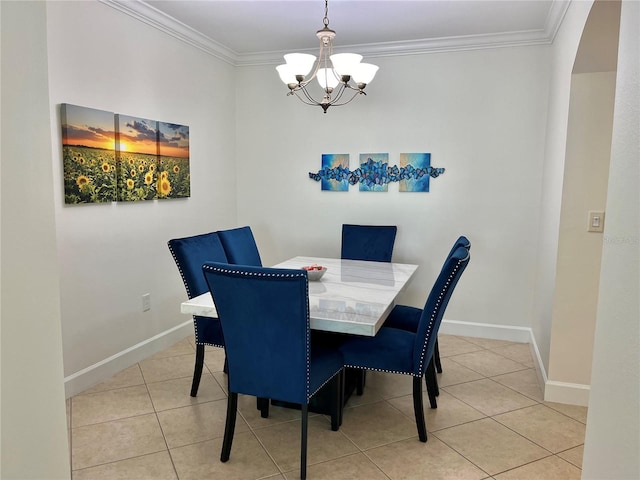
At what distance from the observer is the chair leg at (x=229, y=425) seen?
2211mm

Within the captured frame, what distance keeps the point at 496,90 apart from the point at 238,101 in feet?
7.70

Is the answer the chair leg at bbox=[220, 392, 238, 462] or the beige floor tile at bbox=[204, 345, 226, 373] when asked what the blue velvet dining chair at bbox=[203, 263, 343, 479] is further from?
the beige floor tile at bbox=[204, 345, 226, 373]

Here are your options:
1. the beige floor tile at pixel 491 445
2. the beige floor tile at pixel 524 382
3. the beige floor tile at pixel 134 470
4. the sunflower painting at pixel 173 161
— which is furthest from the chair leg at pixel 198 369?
the beige floor tile at pixel 524 382

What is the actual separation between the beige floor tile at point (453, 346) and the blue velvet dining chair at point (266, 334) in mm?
1810

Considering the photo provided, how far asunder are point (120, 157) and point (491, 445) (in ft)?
9.22

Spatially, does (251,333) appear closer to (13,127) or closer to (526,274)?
(13,127)

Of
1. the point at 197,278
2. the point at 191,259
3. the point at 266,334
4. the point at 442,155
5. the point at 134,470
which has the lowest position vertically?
the point at 134,470

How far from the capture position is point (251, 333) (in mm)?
2068

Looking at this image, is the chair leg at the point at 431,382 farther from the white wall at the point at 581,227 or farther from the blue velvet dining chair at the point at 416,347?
the white wall at the point at 581,227

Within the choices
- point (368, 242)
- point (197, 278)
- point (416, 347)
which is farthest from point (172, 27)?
point (416, 347)

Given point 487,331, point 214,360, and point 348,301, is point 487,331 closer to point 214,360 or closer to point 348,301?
point 348,301

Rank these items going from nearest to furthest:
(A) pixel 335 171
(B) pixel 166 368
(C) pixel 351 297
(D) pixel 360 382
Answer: (C) pixel 351 297 < (D) pixel 360 382 < (B) pixel 166 368 < (A) pixel 335 171

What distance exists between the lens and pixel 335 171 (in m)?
4.32

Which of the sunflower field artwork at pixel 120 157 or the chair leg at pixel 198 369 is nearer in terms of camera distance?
the sunflower field artwork at pixel 120 157
